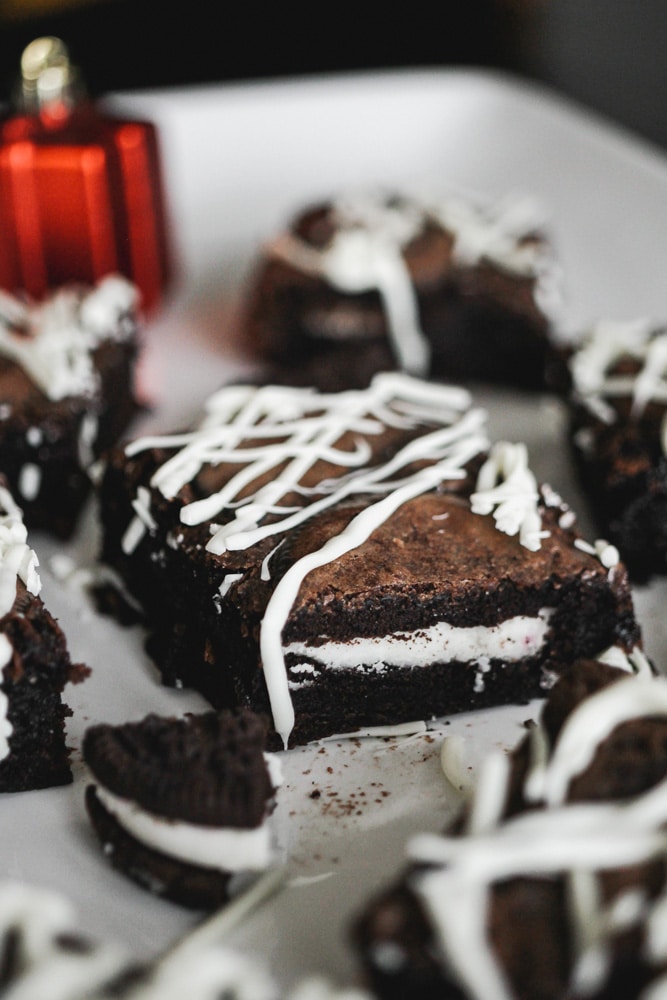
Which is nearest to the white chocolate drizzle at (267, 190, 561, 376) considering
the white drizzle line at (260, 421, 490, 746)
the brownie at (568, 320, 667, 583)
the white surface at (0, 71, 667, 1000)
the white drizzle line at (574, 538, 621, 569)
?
the white surface at (0, 71, 667, 1000)

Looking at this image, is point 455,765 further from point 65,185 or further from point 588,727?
point 65,185

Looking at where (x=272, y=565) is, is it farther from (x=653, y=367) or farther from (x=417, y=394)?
(x=653, y=367)

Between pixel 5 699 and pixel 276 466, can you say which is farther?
pixel 276 466

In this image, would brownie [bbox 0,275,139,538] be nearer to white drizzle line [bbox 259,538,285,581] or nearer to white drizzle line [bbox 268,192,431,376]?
white drizzle line [bbox 268,192,431,376]

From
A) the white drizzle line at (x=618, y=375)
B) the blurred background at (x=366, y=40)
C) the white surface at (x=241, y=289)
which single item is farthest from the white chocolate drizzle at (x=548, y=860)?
the blurred background at (x=366, y=40)

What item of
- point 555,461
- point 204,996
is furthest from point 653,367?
A: point 204,996

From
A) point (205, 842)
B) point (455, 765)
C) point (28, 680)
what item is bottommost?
point (455, 765)

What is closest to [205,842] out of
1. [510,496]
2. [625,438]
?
[510,496]
